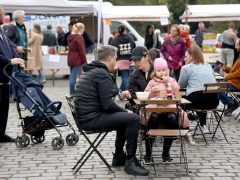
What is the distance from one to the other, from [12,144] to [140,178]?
2.57 m

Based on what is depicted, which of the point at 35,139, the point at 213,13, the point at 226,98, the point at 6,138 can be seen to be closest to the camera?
the point at 35,139

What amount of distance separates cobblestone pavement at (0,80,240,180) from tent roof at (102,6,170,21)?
9737 millimetres

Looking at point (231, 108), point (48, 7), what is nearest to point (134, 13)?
point (48, 7)

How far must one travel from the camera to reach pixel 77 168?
6117mm

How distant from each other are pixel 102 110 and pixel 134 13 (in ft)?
40.3

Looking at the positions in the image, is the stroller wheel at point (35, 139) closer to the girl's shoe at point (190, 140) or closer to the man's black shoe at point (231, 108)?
the girl's shoe at point (190, 140)

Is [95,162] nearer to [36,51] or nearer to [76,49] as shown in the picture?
[76,49]

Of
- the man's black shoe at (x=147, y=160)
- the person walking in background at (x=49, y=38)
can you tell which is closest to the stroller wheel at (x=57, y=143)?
the man's black shoe at (x=147, y=160)

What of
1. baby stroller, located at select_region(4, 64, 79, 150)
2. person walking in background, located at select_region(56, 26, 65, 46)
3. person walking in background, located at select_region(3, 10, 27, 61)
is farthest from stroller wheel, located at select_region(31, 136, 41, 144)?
person walking in background, located at select_region(56, 26, 65, 46)

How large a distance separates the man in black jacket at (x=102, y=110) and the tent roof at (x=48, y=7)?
429 inches

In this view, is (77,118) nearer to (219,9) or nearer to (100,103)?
(100,103)

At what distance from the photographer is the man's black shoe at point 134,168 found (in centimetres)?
578

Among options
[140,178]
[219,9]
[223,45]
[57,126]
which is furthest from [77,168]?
[219,9]

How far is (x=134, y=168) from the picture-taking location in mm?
5820
